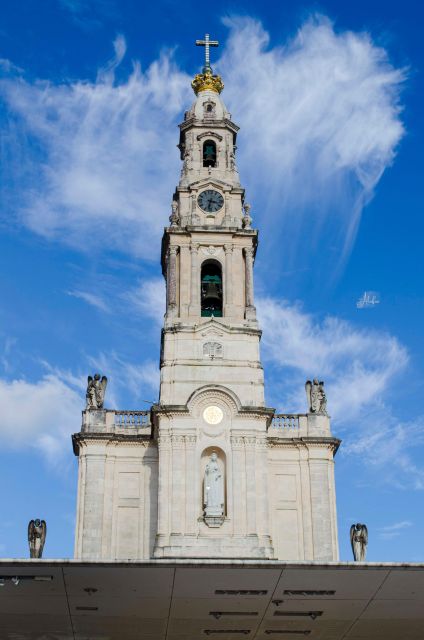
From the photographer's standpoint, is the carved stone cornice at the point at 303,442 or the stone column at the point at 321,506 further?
the carved stone cornice at the point at 303,442

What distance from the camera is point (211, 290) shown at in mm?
47781

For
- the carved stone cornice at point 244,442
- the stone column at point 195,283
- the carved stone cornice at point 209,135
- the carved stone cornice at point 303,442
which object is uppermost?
the carved stone cornice at point 209,135

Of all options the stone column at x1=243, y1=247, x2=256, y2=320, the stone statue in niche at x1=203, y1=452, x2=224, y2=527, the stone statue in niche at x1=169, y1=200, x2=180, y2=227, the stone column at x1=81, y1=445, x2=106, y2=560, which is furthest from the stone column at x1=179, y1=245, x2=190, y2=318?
the stone statue in niche at x1=203, y1=452, x2=224, y2=527

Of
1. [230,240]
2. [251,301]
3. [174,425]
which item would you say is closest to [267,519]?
[174,425]

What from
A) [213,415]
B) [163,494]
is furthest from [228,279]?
[163,494]

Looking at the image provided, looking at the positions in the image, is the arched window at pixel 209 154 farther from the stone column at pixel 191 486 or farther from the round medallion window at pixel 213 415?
the stone column at pixel 191 486

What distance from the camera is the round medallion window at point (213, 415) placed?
138ft

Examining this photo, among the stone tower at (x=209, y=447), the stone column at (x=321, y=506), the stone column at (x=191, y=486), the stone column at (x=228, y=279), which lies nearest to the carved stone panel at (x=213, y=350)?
the stone tower at (x=209, y=447)

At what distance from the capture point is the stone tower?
4025cm

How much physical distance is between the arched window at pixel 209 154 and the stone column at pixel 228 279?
257 inches

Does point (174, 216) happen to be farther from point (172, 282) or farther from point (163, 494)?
point (163, 494)

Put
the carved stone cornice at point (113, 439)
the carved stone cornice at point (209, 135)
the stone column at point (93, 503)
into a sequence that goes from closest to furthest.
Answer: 1. the stone column at point (93, 503)
2. the carved stone cornice at point (113, 439)
3. the carved stone cornice at point (209, 135)

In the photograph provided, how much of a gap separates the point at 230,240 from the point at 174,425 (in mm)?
11638

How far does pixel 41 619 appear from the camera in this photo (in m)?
31.4
